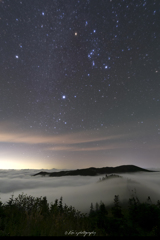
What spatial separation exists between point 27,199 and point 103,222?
663 centimetres

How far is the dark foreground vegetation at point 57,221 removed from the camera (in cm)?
561

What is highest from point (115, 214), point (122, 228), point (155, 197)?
point (122, 228)

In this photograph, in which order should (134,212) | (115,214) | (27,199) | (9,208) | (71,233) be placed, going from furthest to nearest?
(134,212), (115,214), (27,199), (9,208), (71,233)

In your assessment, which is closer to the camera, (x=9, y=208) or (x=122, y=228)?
(x=122, y=228)

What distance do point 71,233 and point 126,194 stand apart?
2114 inches

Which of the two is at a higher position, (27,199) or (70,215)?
(27,199)

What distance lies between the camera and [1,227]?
20.3 feet

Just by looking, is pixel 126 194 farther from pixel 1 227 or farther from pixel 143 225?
pixel 1 227

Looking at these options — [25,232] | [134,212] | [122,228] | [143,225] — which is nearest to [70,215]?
[122,228]

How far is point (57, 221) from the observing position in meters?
6.33

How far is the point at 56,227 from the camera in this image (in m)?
5.76

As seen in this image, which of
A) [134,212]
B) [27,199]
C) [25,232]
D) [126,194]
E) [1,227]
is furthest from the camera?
[126,194]

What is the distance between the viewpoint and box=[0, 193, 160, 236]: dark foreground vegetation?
5.61 metres

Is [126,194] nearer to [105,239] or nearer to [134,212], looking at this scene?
[134,212]
